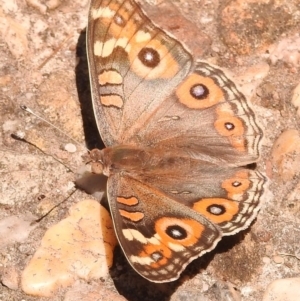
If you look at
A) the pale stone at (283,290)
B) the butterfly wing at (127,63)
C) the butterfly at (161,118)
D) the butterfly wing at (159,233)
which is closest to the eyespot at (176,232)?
the butterfly wing at (159,233)

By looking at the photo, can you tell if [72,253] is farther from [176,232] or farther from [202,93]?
[202,93]

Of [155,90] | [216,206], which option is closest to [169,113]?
[155,90]

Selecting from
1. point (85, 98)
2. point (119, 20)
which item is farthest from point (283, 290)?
point (119, 20)

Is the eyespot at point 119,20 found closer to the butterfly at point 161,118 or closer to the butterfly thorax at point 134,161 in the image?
the butterfly at point 161,118

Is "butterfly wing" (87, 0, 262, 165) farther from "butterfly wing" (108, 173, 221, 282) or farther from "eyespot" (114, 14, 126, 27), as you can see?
"butterfly wing" (108, 173, 221, 282)

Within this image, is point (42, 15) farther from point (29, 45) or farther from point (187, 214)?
point (187, 214)

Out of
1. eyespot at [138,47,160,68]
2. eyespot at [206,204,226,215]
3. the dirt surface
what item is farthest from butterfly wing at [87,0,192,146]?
eyespot at [206,204,226,215]
